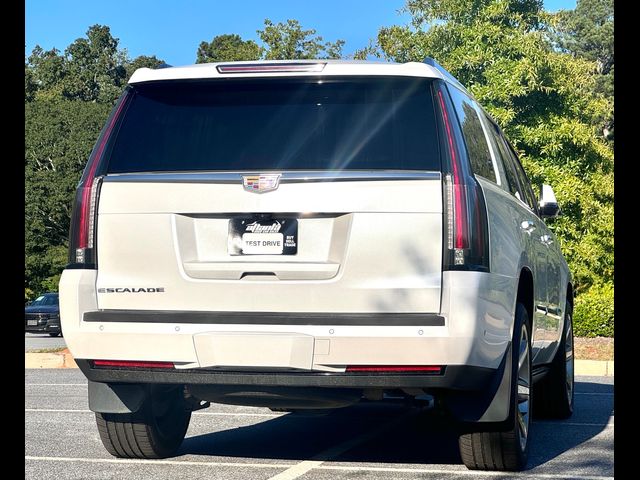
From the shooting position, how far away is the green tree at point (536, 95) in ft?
99.9

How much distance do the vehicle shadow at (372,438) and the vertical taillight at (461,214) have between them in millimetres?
1775

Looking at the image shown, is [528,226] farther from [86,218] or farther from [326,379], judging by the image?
[86,218]

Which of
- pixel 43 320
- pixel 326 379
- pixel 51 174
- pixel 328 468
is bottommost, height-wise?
pixel 43 320

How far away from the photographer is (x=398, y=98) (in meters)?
6.03

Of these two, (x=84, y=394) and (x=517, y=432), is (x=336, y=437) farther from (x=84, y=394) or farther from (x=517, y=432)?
(x=84, y=394)

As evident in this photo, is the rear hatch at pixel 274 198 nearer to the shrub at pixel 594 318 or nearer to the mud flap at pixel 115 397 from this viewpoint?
the mud flap at pixel 115 397

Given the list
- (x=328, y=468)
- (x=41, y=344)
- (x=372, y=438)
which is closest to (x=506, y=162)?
(x=372, y=438)

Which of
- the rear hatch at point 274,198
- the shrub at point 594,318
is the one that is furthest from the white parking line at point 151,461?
the shrub at point 594,318

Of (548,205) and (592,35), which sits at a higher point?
(592,35)

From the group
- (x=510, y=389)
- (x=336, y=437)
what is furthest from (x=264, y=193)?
(x=336, y=437)

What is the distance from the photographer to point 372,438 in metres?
8.15

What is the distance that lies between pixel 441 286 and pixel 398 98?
1080 millimetres

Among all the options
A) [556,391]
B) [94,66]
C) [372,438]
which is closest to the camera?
[372,438]

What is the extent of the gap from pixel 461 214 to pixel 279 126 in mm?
1092
